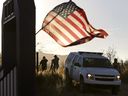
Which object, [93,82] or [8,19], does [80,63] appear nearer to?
[93,82]

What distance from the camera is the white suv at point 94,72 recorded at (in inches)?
923

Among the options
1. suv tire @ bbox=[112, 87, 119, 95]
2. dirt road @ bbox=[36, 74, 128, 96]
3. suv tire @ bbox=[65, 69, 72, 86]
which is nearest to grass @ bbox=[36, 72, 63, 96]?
dirt road @ bbox=[36, 74, 128, 96]

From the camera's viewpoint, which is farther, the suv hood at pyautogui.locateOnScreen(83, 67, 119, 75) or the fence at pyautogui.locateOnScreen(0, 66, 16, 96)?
the suv hood at pyautogui.locateOnScreen(83, 67, 119, 75)

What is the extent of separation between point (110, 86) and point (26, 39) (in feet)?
49.1

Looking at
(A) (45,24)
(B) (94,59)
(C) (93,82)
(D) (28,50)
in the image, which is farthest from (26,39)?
(B) (94,59)

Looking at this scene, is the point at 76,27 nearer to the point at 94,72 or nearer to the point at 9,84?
the point at 94,72

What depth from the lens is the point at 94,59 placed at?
25.1 meters

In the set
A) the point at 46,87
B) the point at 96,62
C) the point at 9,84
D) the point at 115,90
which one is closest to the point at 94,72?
the point at 96,62

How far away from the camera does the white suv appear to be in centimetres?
2345

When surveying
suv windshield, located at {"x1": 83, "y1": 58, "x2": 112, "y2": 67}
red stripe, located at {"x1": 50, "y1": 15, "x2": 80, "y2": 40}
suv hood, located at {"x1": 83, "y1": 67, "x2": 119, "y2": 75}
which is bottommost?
suv hood, located at {"x1": 83, "y1": 67, "x2": 119, "y2": 75}

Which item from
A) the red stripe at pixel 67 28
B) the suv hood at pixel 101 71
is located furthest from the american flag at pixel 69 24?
the suv hood at pixel 101 71

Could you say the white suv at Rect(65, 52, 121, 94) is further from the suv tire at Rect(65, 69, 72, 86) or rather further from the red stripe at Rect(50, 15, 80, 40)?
the red stripe at Rect(50, 15, 80, 40)

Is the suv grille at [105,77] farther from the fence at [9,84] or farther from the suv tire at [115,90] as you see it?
the fence at [9,84]

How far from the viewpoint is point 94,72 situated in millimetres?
23422
